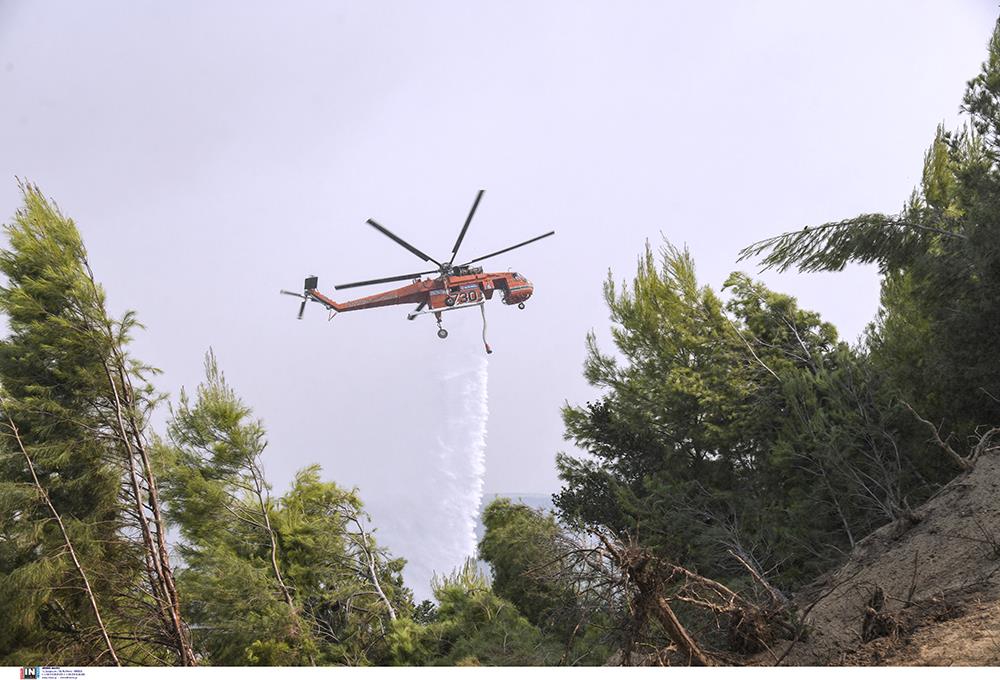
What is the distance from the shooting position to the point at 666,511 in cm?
1427

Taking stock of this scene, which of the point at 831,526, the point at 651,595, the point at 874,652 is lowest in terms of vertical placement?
A: the point at 874,652

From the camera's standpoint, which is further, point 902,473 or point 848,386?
point 848,386

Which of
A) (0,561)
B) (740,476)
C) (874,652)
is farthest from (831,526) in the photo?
(0,561)

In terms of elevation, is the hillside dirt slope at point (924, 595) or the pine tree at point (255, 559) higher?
the pine tree at point (255, 559)

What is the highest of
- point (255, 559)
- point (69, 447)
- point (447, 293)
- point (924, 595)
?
point (447, 293)

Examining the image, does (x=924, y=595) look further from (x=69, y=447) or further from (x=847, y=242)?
(x=69, y=447)

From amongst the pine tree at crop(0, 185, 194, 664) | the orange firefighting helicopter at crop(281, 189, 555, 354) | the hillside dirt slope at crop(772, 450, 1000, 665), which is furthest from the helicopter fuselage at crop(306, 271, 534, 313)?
the hillside dirt slope at crop(772, 450, 1000, 665)

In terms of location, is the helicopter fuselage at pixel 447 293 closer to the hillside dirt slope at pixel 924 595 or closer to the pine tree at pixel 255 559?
the pine tree at pixel 255 559

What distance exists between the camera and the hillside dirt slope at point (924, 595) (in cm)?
388

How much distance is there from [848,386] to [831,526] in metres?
2.20

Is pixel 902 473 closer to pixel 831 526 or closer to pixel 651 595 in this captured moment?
pixel 831 526

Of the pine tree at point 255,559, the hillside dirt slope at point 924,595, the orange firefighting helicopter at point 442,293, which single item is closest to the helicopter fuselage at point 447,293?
the orange firefighting helicopter at point 442,293

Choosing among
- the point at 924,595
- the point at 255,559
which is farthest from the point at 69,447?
the point at 924,595

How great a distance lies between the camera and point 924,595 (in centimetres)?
471
